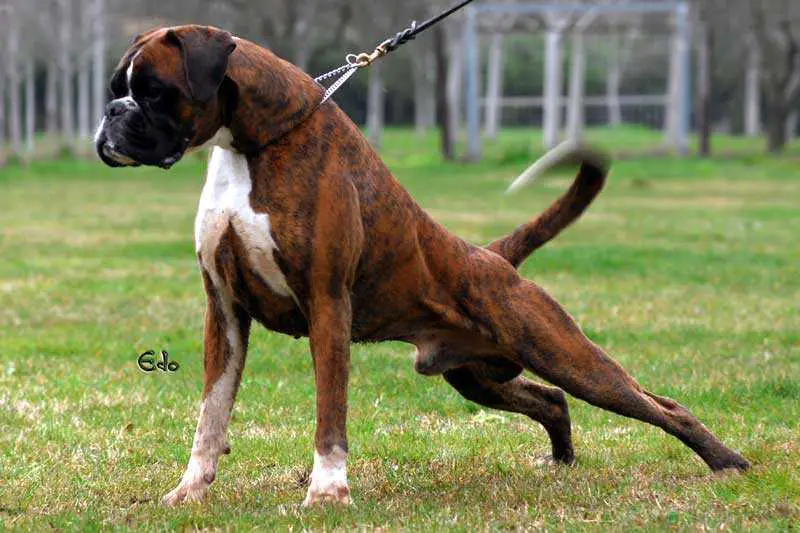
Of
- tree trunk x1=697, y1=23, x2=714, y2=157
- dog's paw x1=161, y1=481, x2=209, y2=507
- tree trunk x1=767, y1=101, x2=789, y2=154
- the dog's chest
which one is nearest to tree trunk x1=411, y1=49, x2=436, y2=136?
tree trunk x1=697, y1=23, x2=714, y2=157

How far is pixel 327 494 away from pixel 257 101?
1387mm

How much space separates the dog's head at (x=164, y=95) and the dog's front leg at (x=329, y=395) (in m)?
0.75

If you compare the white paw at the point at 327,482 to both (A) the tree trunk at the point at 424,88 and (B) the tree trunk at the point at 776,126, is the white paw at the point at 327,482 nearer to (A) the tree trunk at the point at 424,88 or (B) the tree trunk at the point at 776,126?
(B) the tree trunk at the point at 776,126

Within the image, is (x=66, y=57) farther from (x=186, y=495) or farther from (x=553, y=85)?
(x=186, y=495)

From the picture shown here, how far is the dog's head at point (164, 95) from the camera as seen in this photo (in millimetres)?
4953

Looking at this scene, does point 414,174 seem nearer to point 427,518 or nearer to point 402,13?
point 402,13

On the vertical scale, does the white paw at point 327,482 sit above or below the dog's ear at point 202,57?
below

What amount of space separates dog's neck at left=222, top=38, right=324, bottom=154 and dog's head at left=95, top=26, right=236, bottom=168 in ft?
0.27

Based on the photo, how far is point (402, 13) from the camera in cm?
4469

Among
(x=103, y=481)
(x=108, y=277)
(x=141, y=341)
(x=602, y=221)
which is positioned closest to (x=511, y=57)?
(x=602, y=221)

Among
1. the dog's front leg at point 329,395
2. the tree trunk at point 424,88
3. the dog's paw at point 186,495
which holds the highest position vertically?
the dog's front leg at point 329,395

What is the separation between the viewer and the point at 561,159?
6023 mm

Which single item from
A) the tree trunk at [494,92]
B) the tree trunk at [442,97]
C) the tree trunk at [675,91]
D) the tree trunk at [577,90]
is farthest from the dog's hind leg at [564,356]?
the tree trunk at [494,92]

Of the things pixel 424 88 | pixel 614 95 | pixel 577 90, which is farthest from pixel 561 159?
pixel 424 88
